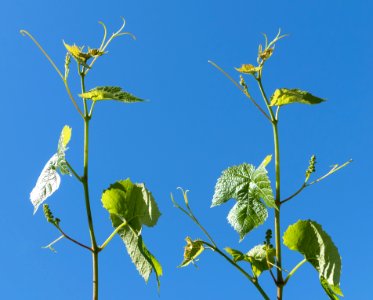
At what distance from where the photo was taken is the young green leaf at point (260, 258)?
6.12 feet

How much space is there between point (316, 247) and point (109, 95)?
823 mm

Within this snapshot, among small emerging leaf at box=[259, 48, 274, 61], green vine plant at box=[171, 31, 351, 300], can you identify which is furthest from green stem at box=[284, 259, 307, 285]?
small emerging leaf at box=[259, 48, 274, 61]

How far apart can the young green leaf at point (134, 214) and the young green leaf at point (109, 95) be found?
29 cm

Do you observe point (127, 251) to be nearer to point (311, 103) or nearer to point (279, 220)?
point (279, 220)

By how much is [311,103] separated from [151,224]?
657 mm

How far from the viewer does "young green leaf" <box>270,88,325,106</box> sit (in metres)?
1.87

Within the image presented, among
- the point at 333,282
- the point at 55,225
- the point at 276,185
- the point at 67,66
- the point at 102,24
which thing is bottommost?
the point at 333,282

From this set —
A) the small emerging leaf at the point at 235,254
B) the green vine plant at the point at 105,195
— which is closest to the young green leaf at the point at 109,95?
the green vine plant at the point at 105,195

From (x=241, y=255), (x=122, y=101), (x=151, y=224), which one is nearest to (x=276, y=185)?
(x=241, y=255)

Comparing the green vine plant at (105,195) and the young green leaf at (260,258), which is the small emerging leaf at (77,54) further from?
the young green leaf at (260,258)

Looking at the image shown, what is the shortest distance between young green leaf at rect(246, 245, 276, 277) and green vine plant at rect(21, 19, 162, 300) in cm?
32

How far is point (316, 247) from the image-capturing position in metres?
1.89

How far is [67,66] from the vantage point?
1.92 meters

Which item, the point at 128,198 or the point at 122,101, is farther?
the point at 128,198
